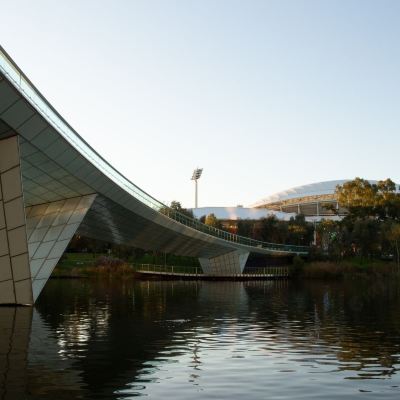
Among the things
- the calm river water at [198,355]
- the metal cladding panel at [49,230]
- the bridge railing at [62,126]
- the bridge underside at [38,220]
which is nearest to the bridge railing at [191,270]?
the bridge underside at [38,220]

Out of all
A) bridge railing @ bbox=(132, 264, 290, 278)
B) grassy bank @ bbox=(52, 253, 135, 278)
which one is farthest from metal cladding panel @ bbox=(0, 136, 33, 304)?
bridge railing @ bbox=(132, 264, 290, 278)

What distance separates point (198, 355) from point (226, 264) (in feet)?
227

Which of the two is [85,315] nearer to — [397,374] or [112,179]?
[112,179]

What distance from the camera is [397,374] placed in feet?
45.0

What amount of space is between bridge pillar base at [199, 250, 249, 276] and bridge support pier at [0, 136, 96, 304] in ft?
162

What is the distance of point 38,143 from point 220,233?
52130mm

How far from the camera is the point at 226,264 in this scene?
84.9 metres

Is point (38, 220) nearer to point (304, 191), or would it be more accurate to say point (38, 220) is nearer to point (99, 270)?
point (99, 270)

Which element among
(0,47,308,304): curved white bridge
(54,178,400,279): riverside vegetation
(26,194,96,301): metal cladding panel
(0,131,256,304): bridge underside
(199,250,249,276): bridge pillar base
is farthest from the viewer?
(199,250,249,276): bridge pillar base

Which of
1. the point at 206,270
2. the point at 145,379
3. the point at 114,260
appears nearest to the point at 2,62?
the point at 145,379

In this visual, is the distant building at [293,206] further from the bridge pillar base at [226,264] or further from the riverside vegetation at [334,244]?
the bridge pillar base at [226,264]

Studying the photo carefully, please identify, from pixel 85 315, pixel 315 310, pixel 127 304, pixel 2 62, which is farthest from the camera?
pixel 127 304

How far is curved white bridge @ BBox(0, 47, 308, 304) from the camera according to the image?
23422 millimetres

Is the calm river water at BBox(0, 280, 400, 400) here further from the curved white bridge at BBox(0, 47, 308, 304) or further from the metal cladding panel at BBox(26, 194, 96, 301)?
the metal cladding panel at BBox(26, 194, 96, 301)
